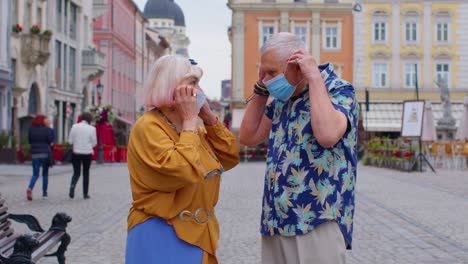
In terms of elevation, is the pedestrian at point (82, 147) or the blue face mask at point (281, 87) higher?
the blue face mask at point (281, 87)

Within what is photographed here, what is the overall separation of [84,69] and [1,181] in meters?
32.6

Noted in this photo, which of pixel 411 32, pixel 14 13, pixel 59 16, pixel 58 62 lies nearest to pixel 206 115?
pixel 14 13

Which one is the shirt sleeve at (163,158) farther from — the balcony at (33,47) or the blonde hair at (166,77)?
the balcony at (33,47)

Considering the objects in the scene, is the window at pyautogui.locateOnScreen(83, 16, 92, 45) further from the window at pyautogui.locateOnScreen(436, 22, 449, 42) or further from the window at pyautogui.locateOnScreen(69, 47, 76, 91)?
the window at pyautogui.locateOnScreen(436, 22, 449, 42)

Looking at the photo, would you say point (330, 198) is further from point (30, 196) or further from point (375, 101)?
point (375, 101)

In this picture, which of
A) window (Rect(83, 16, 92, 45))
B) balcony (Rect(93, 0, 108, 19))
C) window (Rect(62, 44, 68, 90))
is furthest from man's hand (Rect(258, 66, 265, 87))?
balcony (Rect(93, 0, 108, 19))

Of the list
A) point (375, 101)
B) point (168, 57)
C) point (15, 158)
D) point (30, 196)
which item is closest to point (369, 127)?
point (375, 101)

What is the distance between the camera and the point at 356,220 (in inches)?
479

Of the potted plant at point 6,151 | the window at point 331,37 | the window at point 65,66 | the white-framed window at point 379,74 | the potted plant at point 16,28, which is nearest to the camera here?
the potted plant at point 6,151

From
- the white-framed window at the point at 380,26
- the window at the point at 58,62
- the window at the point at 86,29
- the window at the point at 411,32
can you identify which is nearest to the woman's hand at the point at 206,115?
the window at the point at 58,62

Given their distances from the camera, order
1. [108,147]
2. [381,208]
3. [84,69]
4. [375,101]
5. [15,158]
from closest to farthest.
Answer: [381,208]
[15,158]
[108,147]
[84,69]
[375,101]

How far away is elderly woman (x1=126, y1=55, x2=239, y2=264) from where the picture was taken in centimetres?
362

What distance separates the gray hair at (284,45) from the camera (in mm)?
3752

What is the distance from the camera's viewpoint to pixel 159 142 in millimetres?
3646
